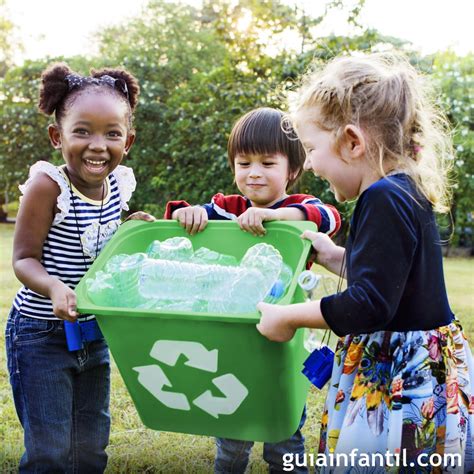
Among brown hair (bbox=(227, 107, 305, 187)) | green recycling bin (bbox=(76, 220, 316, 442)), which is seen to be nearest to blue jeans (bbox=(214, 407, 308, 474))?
green recycling bin (bbox=(76, 220, 316, 442))

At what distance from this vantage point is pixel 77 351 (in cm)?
201

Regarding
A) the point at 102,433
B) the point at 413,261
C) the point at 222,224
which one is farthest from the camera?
the point at 102,433

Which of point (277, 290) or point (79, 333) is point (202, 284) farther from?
point (79, 333)

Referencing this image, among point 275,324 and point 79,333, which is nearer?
point 275,324

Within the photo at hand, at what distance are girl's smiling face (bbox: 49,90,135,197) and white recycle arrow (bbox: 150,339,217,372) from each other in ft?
1.93

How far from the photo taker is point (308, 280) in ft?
5.74

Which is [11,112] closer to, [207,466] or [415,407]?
[207,466]

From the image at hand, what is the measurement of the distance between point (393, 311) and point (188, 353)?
0.55 m

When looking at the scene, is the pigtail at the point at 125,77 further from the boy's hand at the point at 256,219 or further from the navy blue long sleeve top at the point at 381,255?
the navy blue long sleeve top at the point at 381,255

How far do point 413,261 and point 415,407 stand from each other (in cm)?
36

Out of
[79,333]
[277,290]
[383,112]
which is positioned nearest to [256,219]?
[277,290]

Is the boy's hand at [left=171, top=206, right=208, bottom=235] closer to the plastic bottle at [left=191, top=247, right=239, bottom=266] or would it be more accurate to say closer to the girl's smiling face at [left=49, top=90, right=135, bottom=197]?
the plastic bottle at [left=191, top=247, right=239, bottom=266]

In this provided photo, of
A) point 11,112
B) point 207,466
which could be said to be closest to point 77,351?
point 207,466

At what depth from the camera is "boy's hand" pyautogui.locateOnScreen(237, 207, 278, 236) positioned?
1967 mm
